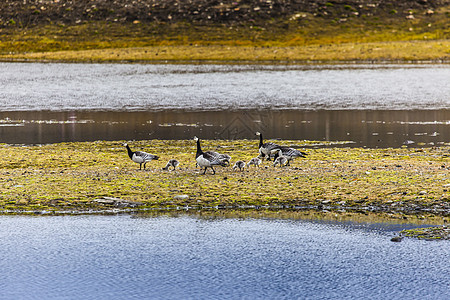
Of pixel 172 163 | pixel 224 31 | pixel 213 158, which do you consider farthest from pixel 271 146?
pixel 224 31

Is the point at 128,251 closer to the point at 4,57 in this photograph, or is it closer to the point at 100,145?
the point at 100,145

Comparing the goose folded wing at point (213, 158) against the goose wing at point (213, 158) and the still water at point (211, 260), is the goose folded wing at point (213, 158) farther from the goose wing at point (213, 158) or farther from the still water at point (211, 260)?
the still water at point (211, 260)

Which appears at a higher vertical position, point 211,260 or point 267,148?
point 267,148

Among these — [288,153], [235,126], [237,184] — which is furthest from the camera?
[235,126]

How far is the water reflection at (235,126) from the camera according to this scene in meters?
25.9

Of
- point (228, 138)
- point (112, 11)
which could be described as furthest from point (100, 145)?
point (112, 11)

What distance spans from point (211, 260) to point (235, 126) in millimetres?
18276

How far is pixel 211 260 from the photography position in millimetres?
11297

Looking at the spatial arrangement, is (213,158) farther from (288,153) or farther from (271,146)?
(271,146)

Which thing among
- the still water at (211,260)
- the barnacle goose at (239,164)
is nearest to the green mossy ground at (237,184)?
the barnacle goose at (239,164)

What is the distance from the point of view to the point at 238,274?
34.8ft

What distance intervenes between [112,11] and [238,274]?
10760 centimetres

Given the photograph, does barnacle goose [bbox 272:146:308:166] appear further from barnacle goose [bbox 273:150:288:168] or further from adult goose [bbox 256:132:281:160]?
adult goose [bbox 256:132:281:160]

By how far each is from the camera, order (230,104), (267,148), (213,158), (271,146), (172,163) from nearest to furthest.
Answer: (213,158) < (172,163) < (271,146) < (267,148) < (230,104)
